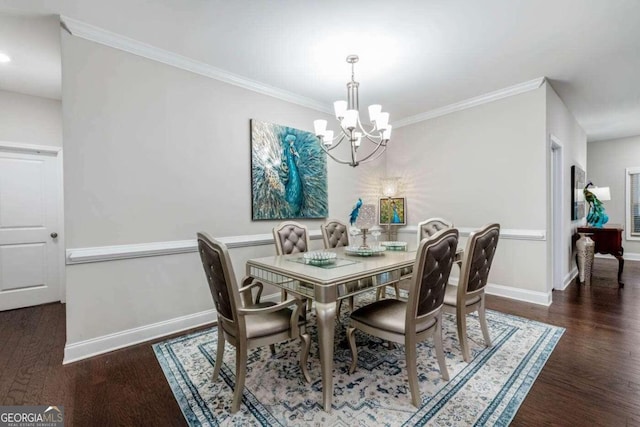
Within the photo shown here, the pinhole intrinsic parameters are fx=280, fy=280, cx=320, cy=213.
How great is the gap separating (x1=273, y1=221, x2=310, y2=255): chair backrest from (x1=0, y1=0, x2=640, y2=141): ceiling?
168 centimetres

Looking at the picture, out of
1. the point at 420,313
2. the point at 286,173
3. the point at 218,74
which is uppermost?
the point at 218,74

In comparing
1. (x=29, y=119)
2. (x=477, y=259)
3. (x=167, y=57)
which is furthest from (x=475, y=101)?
(x=29, y=119)

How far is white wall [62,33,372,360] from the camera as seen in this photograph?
7.38 ft

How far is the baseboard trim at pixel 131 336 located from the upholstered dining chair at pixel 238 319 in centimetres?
104

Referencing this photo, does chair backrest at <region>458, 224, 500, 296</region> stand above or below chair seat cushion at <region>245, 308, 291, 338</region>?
above

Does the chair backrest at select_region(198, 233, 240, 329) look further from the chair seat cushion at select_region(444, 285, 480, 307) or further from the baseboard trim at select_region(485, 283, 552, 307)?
the baseboard trim at select_region(485, 283, 552, 307)

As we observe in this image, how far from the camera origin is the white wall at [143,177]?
225 centimetres

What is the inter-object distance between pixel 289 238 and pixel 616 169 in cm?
750

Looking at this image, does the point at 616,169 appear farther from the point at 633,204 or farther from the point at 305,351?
the point at 305,351

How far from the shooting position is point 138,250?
249 cm

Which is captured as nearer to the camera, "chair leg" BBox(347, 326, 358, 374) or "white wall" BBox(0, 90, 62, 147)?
"chair leg" BBox(347, 326, 358, 374)

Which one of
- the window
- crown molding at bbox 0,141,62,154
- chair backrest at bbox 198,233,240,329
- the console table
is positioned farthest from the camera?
the window

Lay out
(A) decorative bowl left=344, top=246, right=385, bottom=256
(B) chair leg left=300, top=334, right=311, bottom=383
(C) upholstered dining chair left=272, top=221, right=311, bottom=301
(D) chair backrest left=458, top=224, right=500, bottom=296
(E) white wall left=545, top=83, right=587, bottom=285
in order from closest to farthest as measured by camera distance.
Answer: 1. (B) chair leg left=300, top=334, right=311, bottom=383
2. (D) chair backrest left=458, top=224, right=500, bottom=296
3. (A) decorative bowl left=344, top=246, right=385, bottom=256
4. (C) upholstered dining chair left=272, top=221, right=311, bottom=301
5. (E) white wall left=545, top=83, right=587, bottom=285

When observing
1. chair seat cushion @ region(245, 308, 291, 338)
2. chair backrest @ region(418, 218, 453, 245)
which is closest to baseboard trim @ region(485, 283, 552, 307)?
chair backrest @ region(418, 218, 453, 245)
